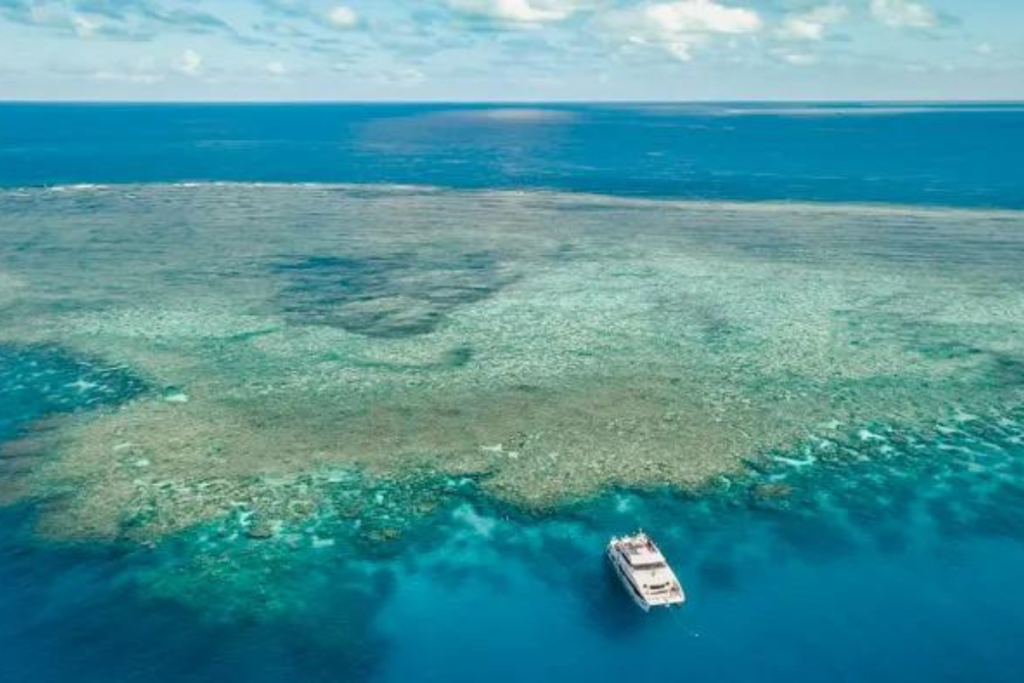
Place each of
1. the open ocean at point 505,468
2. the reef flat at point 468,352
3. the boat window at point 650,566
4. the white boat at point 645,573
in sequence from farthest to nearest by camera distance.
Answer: the reef flat at point 468,352
the boat window at point 650,566
the white boat at point 645,573
the open ocean at point 505,468

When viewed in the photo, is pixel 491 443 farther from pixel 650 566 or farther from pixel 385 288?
pixel 385 288

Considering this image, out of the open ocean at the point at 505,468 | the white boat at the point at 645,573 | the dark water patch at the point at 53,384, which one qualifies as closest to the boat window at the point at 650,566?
the white boat at the point at 645,573

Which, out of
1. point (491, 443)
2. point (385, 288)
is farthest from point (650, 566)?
point (385, 288)

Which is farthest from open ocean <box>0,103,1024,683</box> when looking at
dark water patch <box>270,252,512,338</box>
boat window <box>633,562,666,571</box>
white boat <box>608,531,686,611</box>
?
boat window <box>633,562,666,571</box>

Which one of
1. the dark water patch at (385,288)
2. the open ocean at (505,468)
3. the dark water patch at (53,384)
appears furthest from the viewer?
the dark water patch at (385,288)

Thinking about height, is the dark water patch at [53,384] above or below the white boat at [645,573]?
Result: below

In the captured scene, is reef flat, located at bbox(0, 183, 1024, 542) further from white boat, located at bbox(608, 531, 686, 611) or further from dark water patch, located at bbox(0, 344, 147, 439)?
white boat, located at bbox(608, 531, 686, 611)

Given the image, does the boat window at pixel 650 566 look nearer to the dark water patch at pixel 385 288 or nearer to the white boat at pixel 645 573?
the white boat at pixel 645 573
